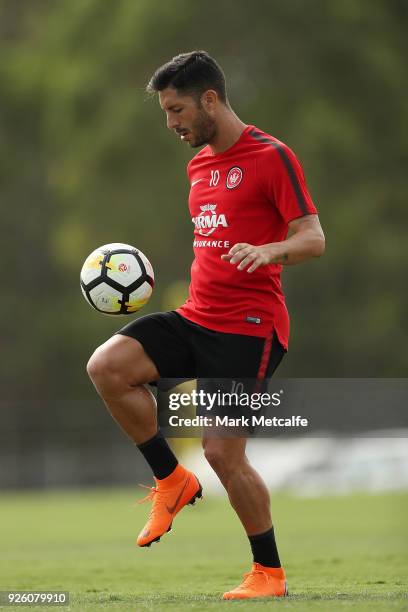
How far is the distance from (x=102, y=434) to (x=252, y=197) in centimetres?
2175

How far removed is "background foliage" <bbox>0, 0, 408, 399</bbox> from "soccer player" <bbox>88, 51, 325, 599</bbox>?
21.6 meters

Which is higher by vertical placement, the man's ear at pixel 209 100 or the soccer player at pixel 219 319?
the man's ear at pixel 209 100

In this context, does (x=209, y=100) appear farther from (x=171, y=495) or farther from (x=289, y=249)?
(x=171, y=495)

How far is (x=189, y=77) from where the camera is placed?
6473mm

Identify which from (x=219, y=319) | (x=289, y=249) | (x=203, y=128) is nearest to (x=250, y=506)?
(x=219, y=319)

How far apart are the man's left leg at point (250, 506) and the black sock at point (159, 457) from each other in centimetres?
26

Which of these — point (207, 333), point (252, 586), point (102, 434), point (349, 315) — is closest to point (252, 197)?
point (207, 333)

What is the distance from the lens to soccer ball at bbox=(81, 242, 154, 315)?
21.9ft

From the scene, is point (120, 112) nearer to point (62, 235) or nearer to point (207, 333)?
point (62, 235)

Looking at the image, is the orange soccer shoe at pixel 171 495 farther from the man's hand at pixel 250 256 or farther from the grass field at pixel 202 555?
the man's hand at pixel 250 256

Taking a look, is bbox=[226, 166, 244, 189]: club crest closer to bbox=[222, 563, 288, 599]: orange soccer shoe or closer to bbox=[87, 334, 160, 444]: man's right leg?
bbox=[87, 334, 160, 444]: man's right leg

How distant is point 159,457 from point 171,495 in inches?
7.8

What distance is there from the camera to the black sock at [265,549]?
6.36 meters

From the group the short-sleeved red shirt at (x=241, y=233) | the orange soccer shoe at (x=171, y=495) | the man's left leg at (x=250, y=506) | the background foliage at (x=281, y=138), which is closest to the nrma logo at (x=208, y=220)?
the short-sleeved red shirt at (x=241, y=233)
